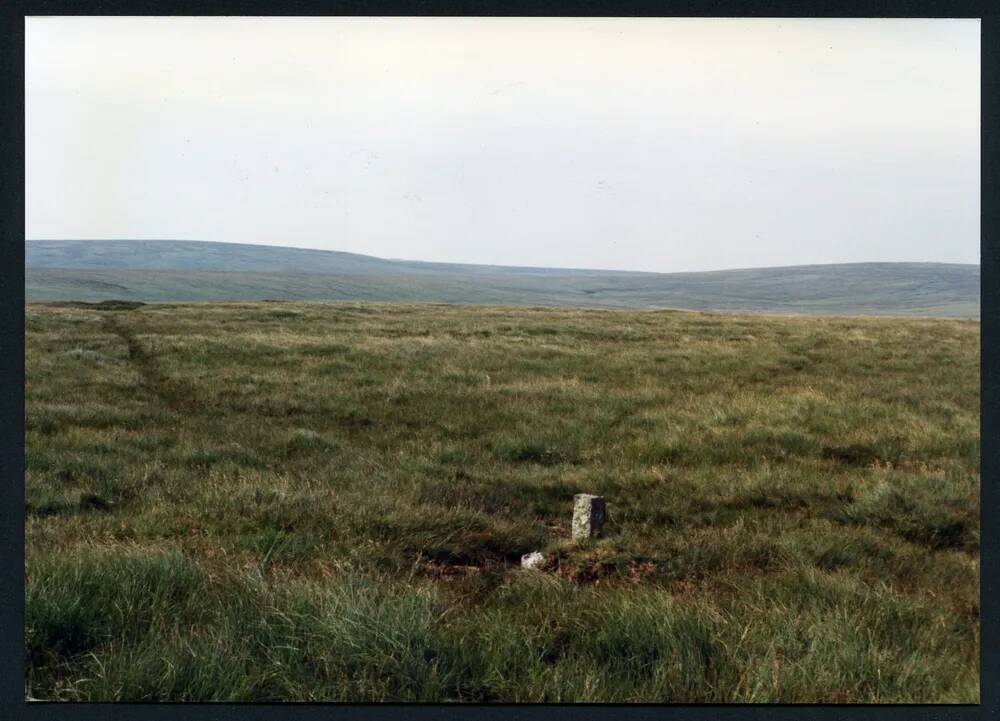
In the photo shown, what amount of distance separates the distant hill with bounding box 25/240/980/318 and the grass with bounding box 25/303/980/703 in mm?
38547

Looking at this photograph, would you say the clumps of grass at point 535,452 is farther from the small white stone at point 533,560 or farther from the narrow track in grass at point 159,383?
the narrow track in grass at point 159,383

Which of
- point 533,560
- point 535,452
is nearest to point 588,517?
point 533,560

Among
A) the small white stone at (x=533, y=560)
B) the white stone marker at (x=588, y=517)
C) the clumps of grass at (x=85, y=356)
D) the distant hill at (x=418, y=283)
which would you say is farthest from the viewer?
the distant hill at (x=418, y=283)

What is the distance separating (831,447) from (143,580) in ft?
21.6

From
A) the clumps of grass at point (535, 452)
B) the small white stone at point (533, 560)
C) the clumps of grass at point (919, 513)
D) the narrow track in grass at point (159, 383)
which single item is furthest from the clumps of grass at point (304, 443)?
the clumps of grass at point (919, 513)

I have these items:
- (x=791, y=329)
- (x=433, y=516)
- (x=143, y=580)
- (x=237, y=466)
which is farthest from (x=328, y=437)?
(x=791, y=329)

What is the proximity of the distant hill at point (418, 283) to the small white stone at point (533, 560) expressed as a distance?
143 feet

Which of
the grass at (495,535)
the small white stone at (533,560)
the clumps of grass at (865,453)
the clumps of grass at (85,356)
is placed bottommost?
the small white stone at (533,560)

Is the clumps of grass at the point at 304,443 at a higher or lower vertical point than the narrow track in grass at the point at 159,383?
lower

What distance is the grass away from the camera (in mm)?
4184

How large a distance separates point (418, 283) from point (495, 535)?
7166 cm

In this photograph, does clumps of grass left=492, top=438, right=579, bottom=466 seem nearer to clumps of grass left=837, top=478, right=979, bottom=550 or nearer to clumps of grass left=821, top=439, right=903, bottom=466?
clumps of grass left=821, top=439, right=903, bottom=466

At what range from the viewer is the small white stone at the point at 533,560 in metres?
5.75

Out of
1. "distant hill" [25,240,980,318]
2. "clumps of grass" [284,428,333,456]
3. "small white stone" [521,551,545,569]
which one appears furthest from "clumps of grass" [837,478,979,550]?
"distant hill" [25,240,980,318]
